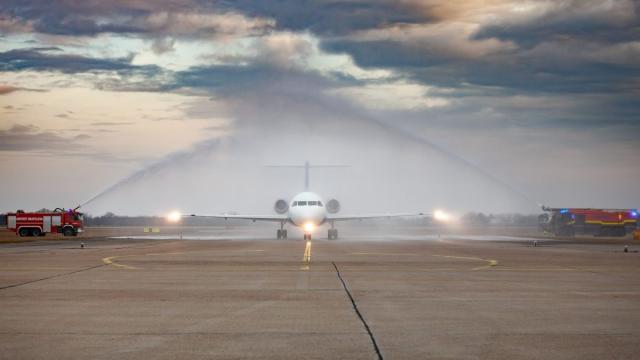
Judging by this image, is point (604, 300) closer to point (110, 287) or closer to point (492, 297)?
point (492, 297)

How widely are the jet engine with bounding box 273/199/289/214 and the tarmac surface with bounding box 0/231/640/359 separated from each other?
39611 mm

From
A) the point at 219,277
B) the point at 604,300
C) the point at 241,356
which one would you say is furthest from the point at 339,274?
the point at 241,356

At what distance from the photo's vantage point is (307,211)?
196 ft

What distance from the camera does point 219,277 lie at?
907 inches

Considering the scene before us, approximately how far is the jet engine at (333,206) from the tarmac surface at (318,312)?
3902 cm

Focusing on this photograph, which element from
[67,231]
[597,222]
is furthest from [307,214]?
[597,222]

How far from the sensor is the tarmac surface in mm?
10820

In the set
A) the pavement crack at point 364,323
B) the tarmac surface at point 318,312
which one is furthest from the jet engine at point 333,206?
the pavement crack at point 364,323

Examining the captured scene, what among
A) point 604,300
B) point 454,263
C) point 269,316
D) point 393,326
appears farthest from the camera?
point 454,263

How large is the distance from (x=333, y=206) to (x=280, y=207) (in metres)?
4.91

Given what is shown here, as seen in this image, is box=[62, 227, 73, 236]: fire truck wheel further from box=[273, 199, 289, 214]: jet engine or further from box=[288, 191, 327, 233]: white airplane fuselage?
box=[288, 191, 327, 233]: white airplane fuselage

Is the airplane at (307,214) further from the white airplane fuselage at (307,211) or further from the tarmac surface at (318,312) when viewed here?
the tarmac surface at (318,312)

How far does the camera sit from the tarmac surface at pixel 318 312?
10820 mm

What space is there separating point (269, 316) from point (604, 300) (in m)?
8.17
